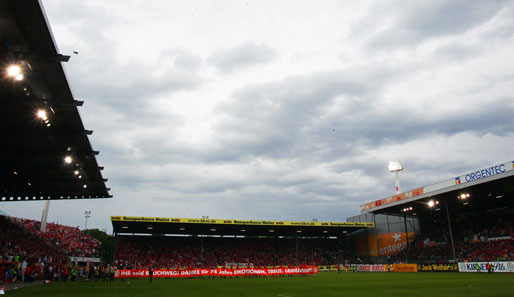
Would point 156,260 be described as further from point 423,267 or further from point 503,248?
point 503,248

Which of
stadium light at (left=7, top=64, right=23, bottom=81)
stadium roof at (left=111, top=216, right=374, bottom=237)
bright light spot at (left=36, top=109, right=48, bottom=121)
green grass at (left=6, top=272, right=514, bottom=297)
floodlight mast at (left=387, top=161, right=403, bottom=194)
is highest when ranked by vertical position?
floodlight mast at (left=387, top=161, right=403, bottom=194)

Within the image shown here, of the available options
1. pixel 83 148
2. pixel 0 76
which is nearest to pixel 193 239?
pixel 83 148

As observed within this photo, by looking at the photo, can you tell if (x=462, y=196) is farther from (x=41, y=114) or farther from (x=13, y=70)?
(x=13, y=70)

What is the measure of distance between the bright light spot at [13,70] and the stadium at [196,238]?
93mm

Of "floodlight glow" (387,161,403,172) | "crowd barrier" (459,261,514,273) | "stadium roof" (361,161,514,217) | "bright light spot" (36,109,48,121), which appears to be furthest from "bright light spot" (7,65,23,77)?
"floodlight glow" (387,161,403,172)

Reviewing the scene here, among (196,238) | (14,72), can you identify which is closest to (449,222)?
(196,238)

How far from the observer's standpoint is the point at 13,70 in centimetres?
1262

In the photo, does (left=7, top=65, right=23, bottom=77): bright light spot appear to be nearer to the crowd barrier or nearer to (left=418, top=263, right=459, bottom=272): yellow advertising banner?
the crowd barrier

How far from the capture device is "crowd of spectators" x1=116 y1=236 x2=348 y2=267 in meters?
54.2

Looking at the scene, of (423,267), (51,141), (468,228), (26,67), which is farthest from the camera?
(468,228)

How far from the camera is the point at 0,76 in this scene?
13164 mm

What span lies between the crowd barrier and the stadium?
11 cm

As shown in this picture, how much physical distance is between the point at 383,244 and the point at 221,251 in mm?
28748

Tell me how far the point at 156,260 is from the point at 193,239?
8.84 metres
